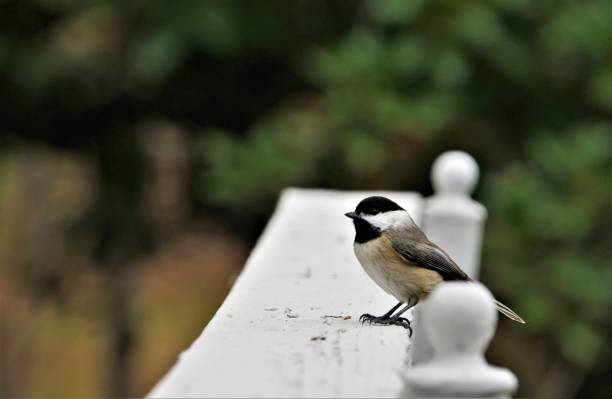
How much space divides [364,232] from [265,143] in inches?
183

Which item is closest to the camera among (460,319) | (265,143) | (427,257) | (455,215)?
(460,319)

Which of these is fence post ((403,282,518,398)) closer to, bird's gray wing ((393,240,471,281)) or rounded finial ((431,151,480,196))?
bird's gray wing ((393,240,471,281))

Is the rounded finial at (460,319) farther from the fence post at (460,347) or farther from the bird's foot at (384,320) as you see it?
the bird's foot at (384,320)

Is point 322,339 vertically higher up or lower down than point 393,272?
lower down

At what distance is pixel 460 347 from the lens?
5.70ft

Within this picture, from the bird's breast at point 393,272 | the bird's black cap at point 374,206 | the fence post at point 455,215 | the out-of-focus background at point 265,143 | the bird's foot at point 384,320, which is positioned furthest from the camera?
the out-of-focus background at point 265,143

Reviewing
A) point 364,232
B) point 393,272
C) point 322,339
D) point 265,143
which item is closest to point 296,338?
point 322,339

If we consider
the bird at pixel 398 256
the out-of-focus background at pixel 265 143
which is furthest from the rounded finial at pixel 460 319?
the out-of-focus background at pixel 265 143

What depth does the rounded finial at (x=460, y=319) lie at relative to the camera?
1.70 m

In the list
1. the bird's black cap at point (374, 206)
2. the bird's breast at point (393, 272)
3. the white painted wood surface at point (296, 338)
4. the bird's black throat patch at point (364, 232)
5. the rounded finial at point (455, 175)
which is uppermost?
the rounded finial at point (455, 175)

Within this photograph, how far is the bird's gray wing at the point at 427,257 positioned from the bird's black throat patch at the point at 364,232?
0.22 feet

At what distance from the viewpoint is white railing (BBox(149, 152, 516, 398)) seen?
5.70 feet

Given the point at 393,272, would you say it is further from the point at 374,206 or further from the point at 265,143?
the point at 265,143

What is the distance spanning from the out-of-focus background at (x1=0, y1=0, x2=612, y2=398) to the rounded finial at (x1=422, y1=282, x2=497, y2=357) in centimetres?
548
